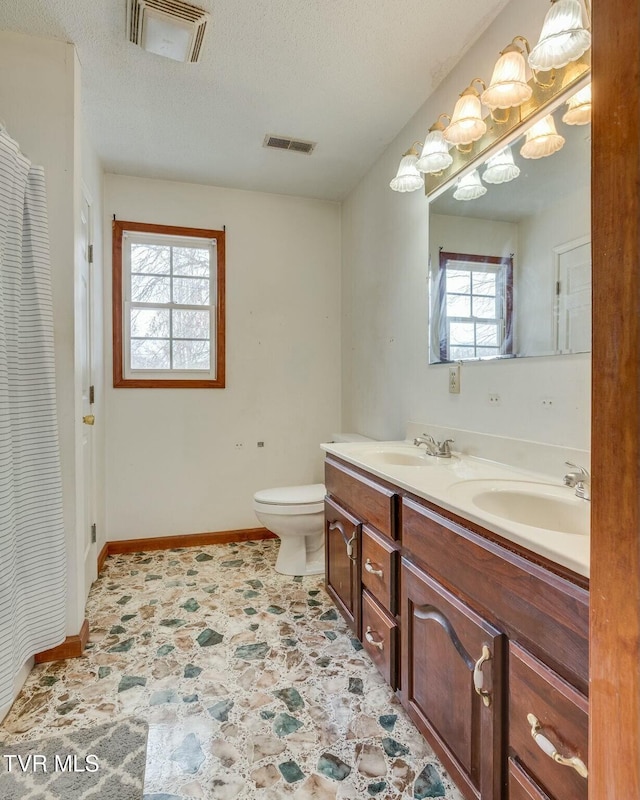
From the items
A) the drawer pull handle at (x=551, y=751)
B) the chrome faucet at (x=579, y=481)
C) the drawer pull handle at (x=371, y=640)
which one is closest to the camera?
the drawer pull handle at (x=551, y=751)

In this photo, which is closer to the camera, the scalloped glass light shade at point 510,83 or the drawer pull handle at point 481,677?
the drawer pull handle at point 481,677

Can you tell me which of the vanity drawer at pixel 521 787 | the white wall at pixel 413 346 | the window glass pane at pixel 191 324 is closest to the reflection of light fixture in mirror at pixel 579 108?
the white wall at pixel 413 346

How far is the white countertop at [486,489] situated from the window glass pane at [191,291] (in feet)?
5.53

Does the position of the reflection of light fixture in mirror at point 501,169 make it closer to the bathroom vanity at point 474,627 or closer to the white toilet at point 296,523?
the bathroom vanity at point 474,627

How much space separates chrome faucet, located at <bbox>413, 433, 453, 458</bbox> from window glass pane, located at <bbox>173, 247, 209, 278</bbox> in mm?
1961

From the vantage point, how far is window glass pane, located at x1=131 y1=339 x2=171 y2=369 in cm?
286

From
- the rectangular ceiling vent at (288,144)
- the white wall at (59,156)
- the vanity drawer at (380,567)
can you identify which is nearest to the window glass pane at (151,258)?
the rectangular ceiling vent at (288,144)

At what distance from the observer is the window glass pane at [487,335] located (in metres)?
1.62

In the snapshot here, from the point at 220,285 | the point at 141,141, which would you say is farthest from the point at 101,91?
the point at 220,285

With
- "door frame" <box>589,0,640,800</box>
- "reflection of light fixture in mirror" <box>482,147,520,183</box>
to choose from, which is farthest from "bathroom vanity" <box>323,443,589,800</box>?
"reflection of light fixture in mirror" <box>482,147,520,183</box>

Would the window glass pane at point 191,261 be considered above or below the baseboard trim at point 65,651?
above

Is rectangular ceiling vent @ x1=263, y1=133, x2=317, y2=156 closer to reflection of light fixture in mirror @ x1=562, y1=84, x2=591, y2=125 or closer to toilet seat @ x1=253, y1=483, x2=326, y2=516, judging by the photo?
reflection of light fixture in mirror @ x1=562, y1=84, x2=591, y2=125

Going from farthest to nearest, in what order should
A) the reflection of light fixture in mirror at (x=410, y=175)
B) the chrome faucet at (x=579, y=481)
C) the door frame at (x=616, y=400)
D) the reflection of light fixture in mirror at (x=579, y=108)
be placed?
the reflection of light fixture in mirror at (x=410, y=175) < the reflection of light fixture in mirror at (x=579, y=108) < the chrome faucet at (x=579, y=481) < the door frame at (x=616, y=400)

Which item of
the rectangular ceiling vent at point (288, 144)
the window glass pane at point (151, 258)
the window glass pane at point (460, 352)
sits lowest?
the window glass pane at point (460, 352)
